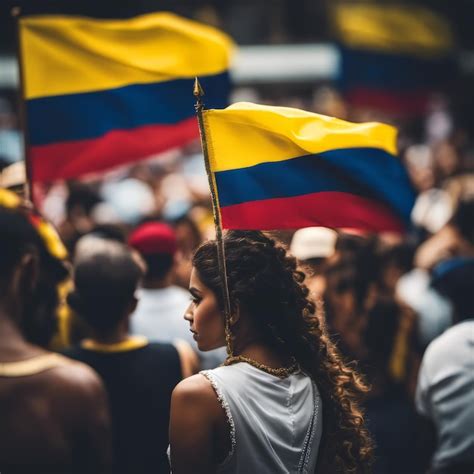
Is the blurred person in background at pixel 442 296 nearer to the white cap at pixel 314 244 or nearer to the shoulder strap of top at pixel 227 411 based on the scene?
the white cap at pixel 314 244

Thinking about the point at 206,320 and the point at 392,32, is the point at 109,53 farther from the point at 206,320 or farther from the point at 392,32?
the point at 392,32

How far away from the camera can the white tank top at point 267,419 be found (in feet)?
Result: 9.50

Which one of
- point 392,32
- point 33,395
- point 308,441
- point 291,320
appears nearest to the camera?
point 33,395

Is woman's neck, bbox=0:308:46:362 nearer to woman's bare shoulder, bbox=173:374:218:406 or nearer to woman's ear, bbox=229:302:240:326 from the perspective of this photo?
woman's bare shoulder, bbox=173:374:218:406

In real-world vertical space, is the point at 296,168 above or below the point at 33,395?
above

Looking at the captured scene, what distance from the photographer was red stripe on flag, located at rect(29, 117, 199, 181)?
5574 mm

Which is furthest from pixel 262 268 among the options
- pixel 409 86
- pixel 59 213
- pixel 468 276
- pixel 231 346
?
pixel 409 86

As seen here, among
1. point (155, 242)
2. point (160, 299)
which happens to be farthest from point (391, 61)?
point (160, 299)

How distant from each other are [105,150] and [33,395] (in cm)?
328

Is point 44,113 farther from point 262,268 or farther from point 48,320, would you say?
point 262,268

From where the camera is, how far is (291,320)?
3236mm

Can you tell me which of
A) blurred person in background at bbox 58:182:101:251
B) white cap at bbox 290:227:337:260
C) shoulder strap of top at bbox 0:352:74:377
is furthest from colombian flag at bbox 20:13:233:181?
shoulder strap of top at bbox 0:352:74:377

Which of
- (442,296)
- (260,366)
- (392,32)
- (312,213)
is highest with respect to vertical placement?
(392,32)

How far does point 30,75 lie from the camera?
5.43 meters
